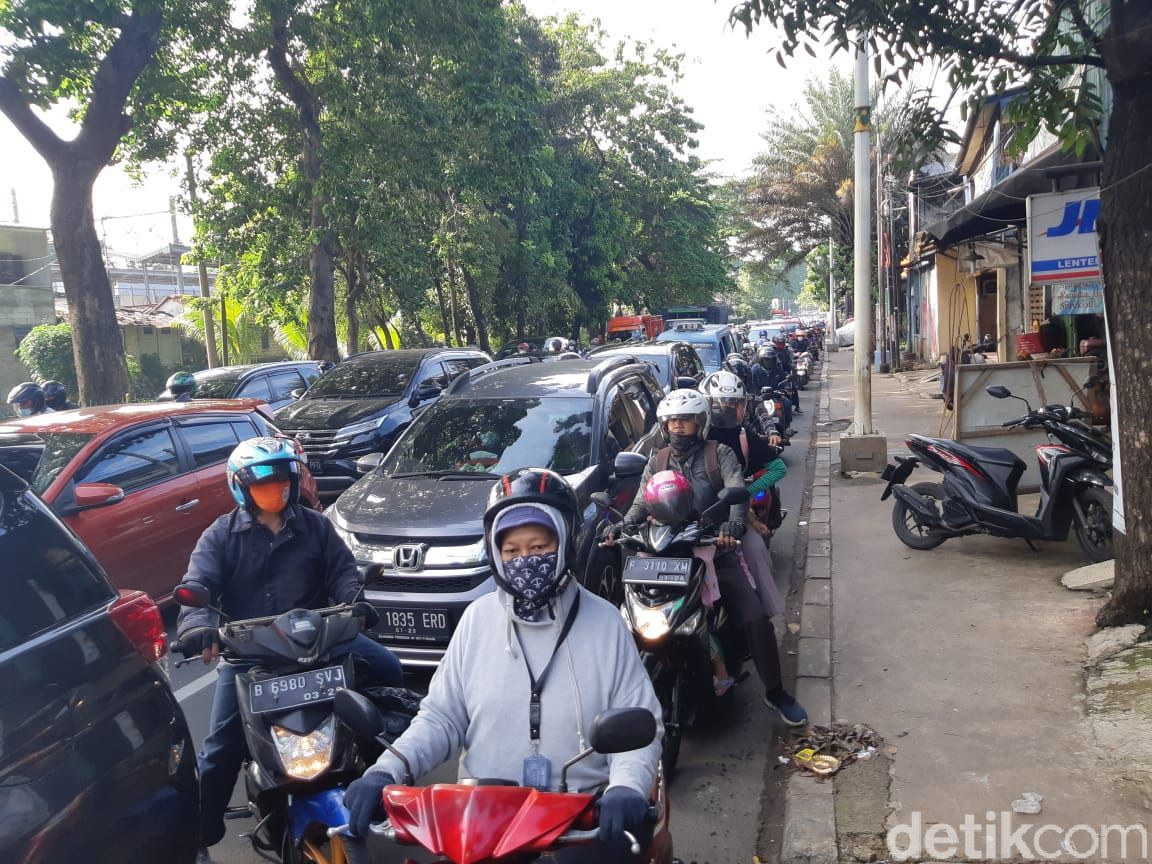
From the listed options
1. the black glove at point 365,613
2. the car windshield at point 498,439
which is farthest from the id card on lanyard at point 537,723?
the car windshield at point 498,439

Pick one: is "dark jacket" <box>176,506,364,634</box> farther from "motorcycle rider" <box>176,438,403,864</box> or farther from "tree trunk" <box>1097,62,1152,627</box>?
"tree trunk" <box>1097,62,1152,627</box>

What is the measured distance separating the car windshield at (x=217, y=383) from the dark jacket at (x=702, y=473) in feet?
29.4

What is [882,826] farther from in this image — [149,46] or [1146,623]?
[149,46]

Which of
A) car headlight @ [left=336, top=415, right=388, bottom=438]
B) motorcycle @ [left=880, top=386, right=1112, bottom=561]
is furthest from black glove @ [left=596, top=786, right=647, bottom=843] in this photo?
car headlight @ [left=336, top=415, right=388, bottom=438]

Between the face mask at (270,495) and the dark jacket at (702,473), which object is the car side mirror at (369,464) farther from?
the face mask at (270,495)

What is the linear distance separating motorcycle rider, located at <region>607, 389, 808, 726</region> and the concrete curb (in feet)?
1.30

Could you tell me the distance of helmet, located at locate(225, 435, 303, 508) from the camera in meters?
3.68

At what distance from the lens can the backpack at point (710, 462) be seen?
5.28 metres

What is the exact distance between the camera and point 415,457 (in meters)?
6.61

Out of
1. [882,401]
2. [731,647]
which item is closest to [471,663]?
[731,647]

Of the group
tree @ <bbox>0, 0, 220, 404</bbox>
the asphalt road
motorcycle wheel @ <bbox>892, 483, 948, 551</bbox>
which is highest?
tree @ <bbox>0, 0, 220, 404</bbox>

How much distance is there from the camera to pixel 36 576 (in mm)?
2645

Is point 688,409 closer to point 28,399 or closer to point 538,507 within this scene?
point 538,507

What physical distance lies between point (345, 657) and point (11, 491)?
3.77 feet
